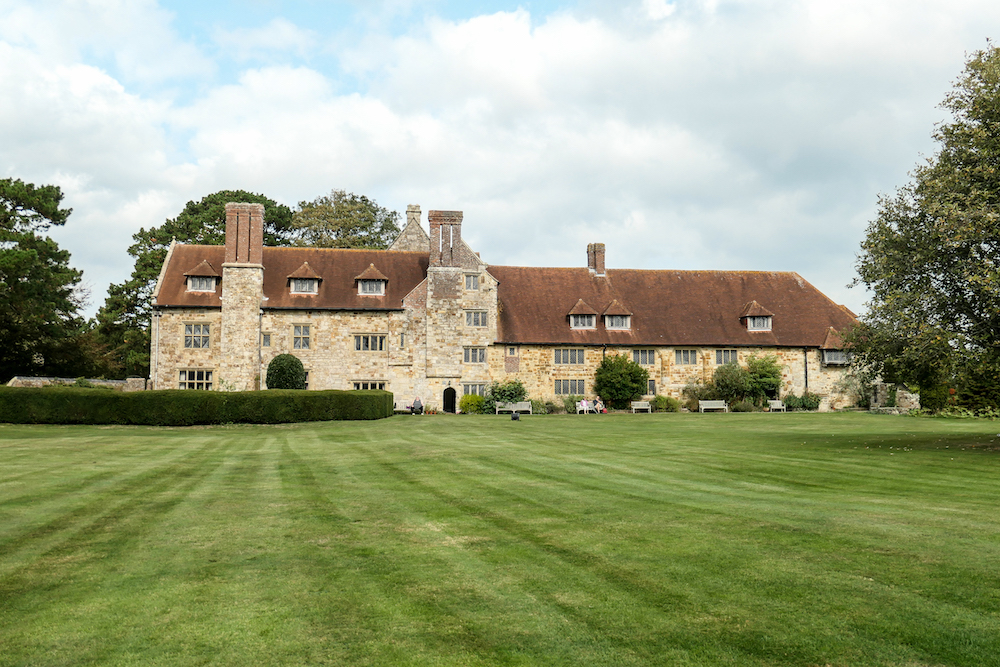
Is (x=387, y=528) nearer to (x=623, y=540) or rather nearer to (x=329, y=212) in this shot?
(x=623, y=540)

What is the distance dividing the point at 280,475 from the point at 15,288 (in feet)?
111

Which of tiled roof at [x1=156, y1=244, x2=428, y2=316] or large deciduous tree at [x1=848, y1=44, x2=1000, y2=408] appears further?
tiled roof at [x1=156, y1=244, x2=428, y2=316]

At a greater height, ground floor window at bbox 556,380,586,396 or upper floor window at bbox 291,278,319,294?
upper floor window at bbox 291,278,319,294

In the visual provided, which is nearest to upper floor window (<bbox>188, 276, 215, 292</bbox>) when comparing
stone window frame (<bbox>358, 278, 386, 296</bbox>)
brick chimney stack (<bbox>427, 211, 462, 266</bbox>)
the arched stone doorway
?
stone window frame (<bbox>358, 278, 386, 296</bbox>)

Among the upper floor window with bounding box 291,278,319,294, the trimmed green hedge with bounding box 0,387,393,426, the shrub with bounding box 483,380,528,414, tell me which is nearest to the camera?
the trimmed green hedge with bounding box 0,387,393,426

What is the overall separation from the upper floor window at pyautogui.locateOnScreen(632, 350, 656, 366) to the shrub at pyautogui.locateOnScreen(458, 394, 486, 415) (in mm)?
10322

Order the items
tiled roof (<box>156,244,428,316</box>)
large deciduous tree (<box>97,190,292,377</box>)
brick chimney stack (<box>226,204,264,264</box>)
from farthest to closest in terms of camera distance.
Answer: large deciduous tree (<box>97,190,292,377</box>)
tiled roof (<box>156,244,428,316</box>)
brick chimney stack (<box>226,204,264,264</box>)

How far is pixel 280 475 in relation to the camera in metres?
14.5

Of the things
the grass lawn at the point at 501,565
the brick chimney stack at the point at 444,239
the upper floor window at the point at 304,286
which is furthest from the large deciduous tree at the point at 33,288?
the grass lawn at the point at 501,565

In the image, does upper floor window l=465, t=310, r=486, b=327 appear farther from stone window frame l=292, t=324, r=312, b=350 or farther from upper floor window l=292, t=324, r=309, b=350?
upper floor window l=292, t=324, r=309, b=350

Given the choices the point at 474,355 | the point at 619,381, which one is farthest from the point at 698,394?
the point at 474,355

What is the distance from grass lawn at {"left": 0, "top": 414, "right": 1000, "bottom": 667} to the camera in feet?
16.8

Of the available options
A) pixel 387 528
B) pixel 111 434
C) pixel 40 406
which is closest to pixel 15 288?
pixel 40 406

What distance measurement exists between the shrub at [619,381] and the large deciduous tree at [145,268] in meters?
34.7
